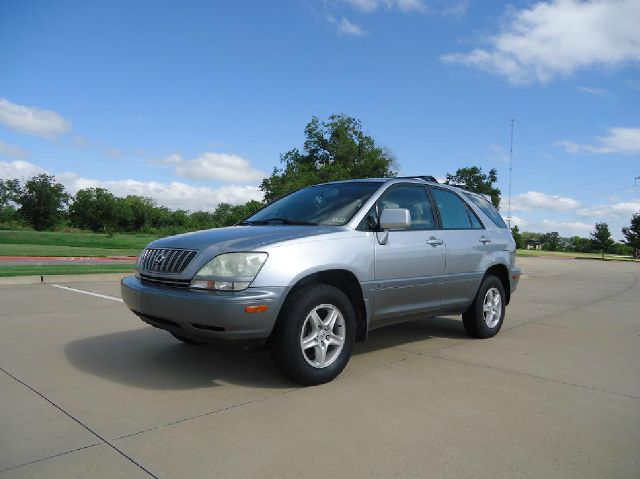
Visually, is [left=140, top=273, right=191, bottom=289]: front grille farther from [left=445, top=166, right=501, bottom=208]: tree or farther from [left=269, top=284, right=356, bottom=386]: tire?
[left=445, top=166, right=501, bottom=208]: tree

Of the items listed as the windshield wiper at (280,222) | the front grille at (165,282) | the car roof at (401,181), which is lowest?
the front grille at (165,282)

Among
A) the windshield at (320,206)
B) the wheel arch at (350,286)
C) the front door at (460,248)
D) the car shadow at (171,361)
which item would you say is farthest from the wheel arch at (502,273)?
the wheel arch at (350,286)

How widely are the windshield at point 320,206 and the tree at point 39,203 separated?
77.6 meters

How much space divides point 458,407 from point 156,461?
2.04 metres

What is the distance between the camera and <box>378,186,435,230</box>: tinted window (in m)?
4.88

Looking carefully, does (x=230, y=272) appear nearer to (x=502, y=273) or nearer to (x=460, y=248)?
(x=460, y=248)

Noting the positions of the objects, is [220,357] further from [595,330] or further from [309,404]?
[595,330]

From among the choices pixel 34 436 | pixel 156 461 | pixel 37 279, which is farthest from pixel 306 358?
pixel 37 279

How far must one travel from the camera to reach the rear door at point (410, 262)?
4.47 meters

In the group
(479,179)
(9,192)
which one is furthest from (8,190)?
(479,179)

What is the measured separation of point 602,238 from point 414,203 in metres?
82.8

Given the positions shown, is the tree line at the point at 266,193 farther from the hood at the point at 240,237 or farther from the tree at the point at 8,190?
the hood at the point at 240,237

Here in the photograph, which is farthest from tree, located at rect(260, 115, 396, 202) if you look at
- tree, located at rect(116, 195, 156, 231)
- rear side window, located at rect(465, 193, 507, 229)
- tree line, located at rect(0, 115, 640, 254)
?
rear side window, located at rect(465, 193, 507, 229)

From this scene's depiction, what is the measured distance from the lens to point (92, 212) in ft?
254
